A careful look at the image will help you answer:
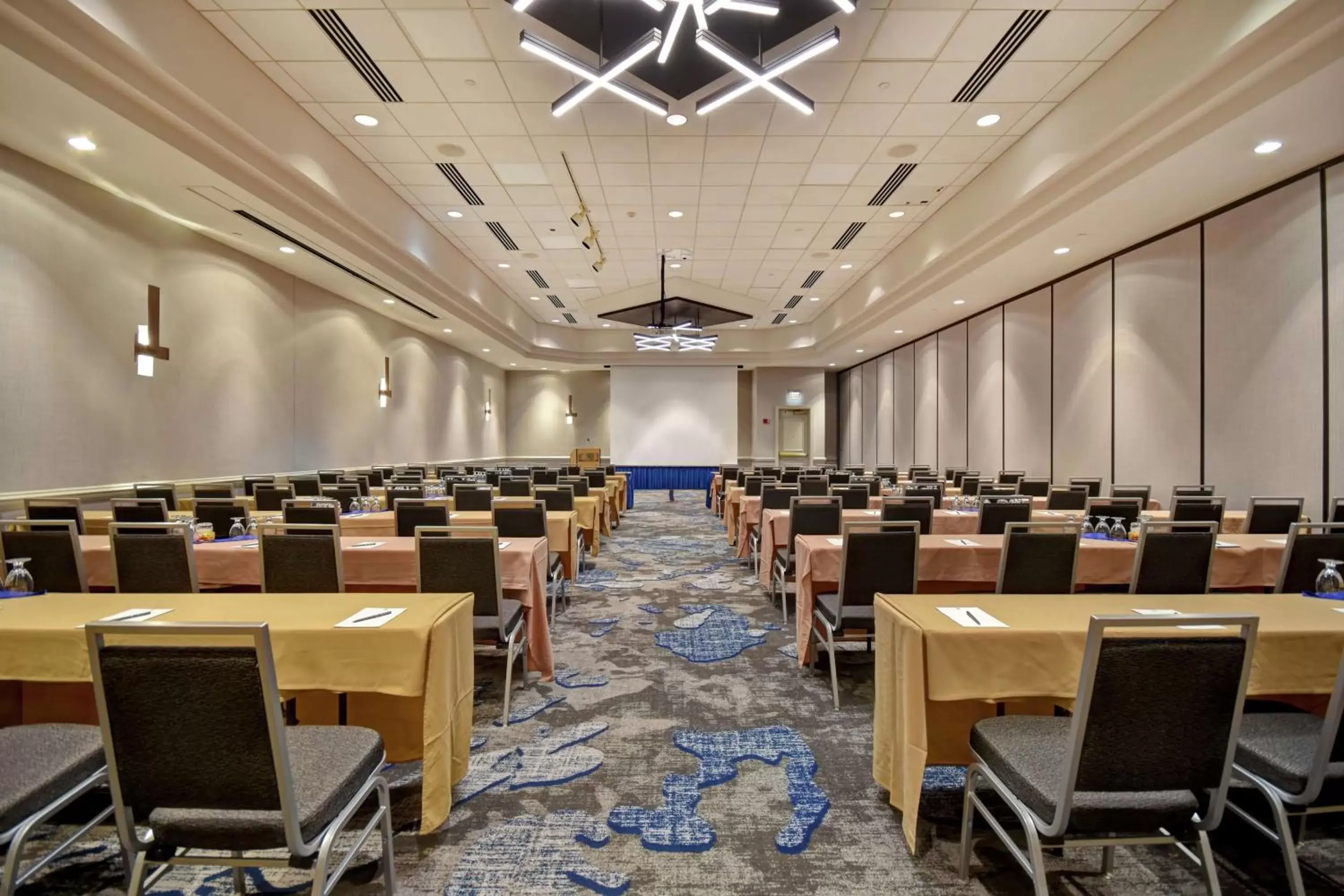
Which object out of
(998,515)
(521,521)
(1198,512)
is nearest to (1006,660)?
(998,515)

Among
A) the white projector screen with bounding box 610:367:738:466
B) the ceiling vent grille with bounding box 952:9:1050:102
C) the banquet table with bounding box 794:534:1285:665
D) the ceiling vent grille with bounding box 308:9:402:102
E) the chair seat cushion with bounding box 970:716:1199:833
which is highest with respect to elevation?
the ceiling vent grille with bounding box 308:9:402:102

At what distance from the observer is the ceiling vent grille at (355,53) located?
5004 mm

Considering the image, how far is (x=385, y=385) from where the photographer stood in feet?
41.9

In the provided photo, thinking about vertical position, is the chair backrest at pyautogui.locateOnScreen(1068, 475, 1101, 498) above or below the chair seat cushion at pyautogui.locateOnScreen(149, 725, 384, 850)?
above

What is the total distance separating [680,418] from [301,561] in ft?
54.6

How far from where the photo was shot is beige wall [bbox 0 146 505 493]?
601 centimetres

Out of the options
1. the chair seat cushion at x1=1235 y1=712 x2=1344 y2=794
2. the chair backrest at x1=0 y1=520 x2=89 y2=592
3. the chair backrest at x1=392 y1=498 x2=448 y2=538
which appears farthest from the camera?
the chair backrest at x1=392 y1=498 x2=448 y2=538

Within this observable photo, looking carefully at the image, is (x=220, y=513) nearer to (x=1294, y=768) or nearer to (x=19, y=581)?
(x=19, y=581)

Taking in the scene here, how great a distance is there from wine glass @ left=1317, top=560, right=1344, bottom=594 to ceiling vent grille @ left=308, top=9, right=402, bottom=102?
690 cm

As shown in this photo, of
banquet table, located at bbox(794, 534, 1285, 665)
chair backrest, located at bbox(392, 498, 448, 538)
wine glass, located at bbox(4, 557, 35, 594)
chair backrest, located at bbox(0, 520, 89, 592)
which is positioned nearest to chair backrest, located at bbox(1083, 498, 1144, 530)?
banquet table, located at bbox(794, 534, 1285, 665)

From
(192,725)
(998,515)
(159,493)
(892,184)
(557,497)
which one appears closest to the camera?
(192,725)

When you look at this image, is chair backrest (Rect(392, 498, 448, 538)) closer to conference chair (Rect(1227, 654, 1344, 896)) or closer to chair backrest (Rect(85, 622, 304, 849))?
chair backrest (Rect(85, 622, 304, 849))

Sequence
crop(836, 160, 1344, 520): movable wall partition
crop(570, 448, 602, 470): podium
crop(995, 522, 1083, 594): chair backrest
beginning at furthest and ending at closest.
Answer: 1. crop(570, 448, 602, 470): podium
2. crop(836, 160, 1344, 520): movable wall partition
3. crop(995, 522, 1083, 594): chair backrest

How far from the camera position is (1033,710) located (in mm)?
2604
